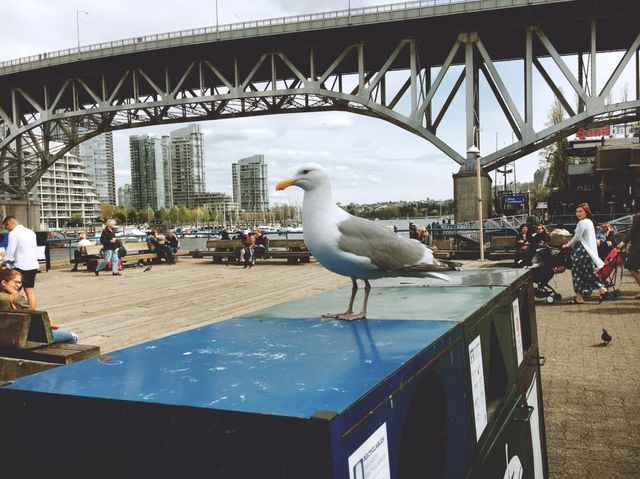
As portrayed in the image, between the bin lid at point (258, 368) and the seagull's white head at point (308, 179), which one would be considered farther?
the seagull's white head at point (308, 179)

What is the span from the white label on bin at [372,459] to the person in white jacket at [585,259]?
1015cm

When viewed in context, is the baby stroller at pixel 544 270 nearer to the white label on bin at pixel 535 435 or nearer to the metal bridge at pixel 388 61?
the white label on bin at pixel 535 435

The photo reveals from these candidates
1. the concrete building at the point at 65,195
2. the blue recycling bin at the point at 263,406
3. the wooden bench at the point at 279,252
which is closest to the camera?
the blue recycling bin at the point at 263,406

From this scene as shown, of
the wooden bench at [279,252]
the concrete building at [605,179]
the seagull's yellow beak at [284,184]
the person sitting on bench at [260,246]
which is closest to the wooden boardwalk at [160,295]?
the wooden bench at [279,252]

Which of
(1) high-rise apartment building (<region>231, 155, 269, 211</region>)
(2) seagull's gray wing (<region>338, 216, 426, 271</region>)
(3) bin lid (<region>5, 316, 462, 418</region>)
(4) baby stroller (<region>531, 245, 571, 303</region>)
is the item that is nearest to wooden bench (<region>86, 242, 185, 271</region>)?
(4) baby stroller (<region>531, 245, 571, 303</region>)

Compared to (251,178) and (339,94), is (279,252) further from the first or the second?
(251,178)

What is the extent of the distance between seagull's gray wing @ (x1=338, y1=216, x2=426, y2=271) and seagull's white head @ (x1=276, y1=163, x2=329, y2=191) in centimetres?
25

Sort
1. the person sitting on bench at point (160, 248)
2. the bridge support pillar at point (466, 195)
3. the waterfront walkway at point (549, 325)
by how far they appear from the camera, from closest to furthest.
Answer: the waterfront walkway at point (549, 325) → the person sitting on bench at point (160, 248) → the bridge support pillar at point (466, 195)

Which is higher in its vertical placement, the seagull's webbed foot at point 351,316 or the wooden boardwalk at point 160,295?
the seagull's webbed foot at point 351,316

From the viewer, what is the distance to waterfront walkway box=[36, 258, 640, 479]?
4516mm

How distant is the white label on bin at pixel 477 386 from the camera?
8.14ft

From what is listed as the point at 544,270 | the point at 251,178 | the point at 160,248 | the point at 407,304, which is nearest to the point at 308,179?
the point at 407,304

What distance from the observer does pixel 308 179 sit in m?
2.75

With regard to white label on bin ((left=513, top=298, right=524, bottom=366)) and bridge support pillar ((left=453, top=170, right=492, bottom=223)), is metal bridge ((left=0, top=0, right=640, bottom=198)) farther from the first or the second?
white label on bin ((left=513, top=298, right=524, bottom=366))
